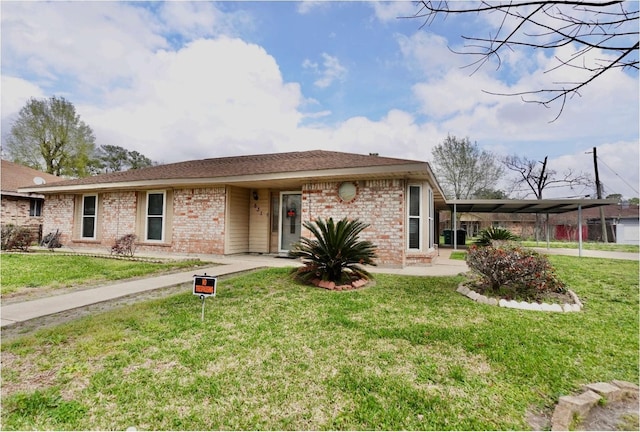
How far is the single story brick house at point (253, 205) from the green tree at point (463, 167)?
16449mm

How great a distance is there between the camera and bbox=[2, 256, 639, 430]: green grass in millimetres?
1995

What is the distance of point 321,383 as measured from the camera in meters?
2.37

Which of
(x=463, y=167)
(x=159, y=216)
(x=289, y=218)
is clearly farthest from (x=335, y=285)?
(x=463, y=167)

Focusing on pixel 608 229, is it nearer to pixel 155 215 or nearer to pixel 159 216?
pixel 159 216

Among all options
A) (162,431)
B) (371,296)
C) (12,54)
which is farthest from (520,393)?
(12,54)

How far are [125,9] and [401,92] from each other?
5.79 meters

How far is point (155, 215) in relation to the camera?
1128 cm

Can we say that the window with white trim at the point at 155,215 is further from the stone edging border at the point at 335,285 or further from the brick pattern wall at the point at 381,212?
the stone edging border at the point at 335,285

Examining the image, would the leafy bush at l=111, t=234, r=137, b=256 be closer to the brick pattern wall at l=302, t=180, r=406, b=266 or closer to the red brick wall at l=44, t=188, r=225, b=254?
the red brick wall at l=44, t=188, r=225, b=254

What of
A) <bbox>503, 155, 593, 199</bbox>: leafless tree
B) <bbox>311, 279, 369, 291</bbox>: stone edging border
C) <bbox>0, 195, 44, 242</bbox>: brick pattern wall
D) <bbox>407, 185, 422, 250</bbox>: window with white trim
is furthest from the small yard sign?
<bbox>503, 155, 593, 199</bbox>: leafless tree

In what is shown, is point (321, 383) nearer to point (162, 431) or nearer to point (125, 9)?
point (162, 431)

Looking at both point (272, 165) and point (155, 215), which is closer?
point (272, 165)

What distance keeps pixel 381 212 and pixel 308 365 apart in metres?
6.00

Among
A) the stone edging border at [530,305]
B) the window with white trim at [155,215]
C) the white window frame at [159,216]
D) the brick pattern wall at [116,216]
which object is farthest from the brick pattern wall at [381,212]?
the brick pattern wall at [116,216]
